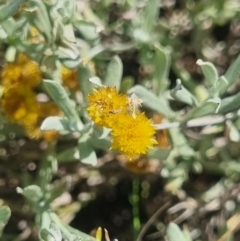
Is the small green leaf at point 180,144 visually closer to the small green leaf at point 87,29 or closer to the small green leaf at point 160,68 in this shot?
the small green leaf at point 160,68

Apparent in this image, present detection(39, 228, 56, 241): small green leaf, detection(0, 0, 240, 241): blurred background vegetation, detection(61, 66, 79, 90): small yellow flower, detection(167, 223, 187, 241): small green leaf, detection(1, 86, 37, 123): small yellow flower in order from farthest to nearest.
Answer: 1. detection(61, 66, 79, 90): small yellow flower
2. detection(1, 86, 37, 123): small yellow flower
3. detection(0, 0, 240, 241): blurred background vegetation
4. detection(167, 223, 187, 241): small green leaf
5. detection(39, 228, 56, 241): small green leaf

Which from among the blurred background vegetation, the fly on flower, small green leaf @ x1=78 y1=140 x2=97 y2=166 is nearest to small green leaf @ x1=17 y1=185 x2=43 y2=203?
the blurred background vegetation

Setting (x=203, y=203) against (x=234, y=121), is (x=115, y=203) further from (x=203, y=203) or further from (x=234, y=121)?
(x=234, y=121)


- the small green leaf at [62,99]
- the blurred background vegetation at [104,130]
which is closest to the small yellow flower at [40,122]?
the blurred background vegetation at [104,130]

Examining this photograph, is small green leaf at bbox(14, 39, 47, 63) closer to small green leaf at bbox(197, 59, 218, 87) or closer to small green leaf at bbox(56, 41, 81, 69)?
small green leaf at bbox(56, 41, 81, 69)

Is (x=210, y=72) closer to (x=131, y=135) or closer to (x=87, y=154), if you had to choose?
(x=131, y=135)

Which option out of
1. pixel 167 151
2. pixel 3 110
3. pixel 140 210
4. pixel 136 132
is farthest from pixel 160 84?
pixel 140 210

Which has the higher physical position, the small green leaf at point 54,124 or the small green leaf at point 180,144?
the small green leaf at point 54,124
